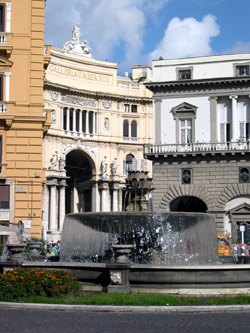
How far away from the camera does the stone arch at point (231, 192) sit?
4700 centimetres

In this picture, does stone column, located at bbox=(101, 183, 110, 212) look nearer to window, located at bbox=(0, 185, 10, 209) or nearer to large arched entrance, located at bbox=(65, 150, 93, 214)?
large arched entrance, located at bbox=(65, 150, 93, 214)

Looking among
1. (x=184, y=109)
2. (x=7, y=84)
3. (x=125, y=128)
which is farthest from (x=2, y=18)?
(x=125, y=128)

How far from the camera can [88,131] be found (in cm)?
7919

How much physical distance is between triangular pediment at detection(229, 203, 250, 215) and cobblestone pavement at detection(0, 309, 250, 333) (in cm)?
3289

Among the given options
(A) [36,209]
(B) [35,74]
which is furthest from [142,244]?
(B) [35,74]

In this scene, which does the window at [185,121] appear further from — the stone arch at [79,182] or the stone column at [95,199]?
the stone arch at [79,182]

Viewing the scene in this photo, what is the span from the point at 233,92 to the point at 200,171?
252 inches

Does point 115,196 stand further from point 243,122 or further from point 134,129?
point 243,122

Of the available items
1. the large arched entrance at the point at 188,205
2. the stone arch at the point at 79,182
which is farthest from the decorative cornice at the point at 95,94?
the large arched entrance at the point at 188,205

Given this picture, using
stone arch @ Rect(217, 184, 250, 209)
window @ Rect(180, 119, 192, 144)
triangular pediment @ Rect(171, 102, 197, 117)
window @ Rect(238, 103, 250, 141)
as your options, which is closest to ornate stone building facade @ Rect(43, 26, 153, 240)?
triangular pediment @ Rect(171, 102, 197, 117)

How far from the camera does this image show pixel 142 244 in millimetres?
20047

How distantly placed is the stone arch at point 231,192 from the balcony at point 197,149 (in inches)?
93.8

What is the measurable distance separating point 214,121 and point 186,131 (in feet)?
7.23

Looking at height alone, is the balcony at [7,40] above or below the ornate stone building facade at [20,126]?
above
